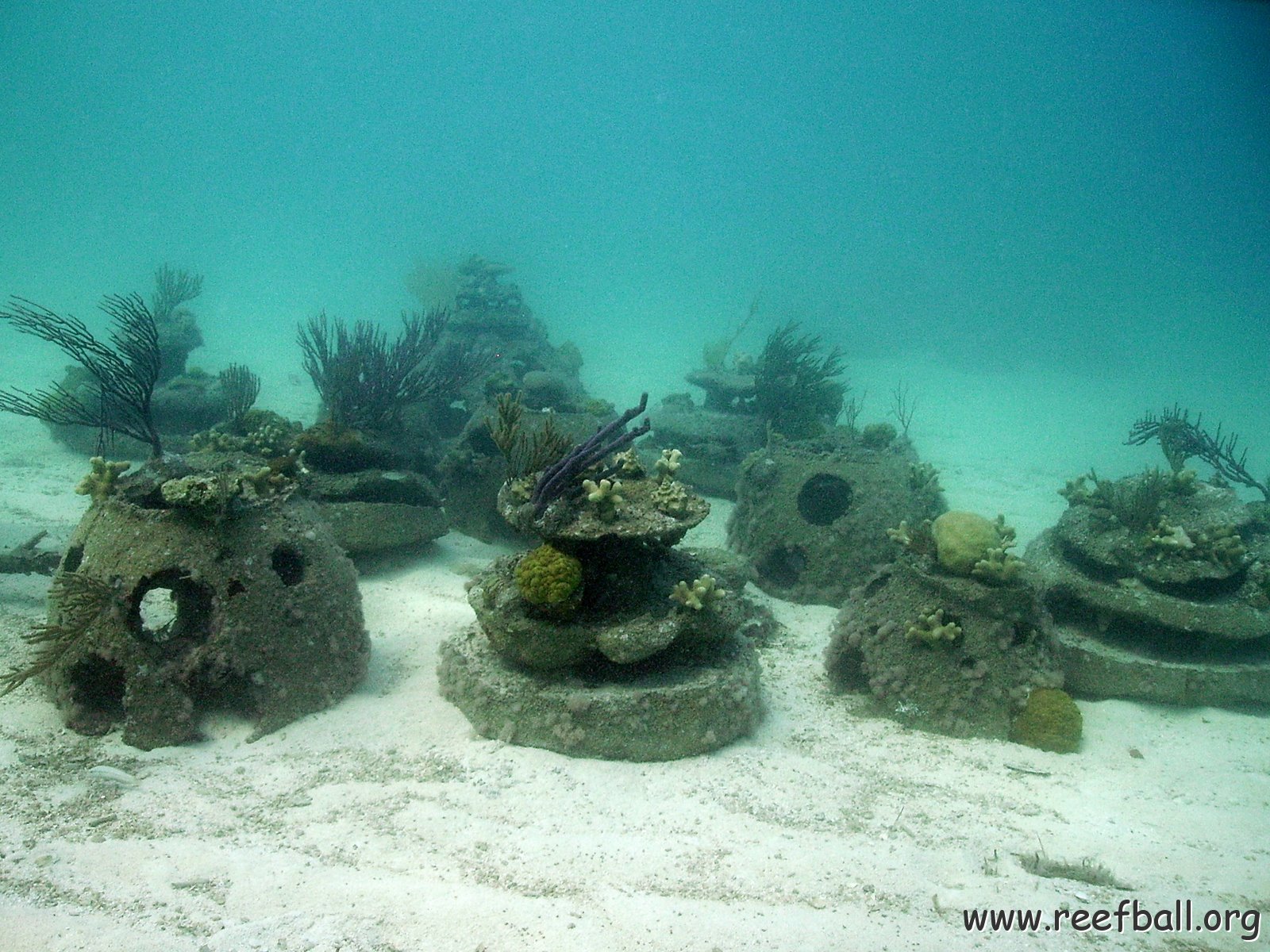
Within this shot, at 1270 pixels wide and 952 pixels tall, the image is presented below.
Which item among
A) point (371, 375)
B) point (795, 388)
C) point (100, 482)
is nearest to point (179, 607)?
point (100, 482)

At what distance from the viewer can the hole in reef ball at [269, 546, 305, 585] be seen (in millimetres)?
4934

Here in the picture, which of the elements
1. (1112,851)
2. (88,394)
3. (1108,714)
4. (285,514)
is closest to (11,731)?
(285,514)

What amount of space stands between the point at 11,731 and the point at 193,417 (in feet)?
30.8

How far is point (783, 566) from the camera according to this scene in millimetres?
8164

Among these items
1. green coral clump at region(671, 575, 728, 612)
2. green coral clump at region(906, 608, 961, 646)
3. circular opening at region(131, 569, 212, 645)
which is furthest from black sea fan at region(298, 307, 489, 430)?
green coral clump at region(906, 608, 961, 646)

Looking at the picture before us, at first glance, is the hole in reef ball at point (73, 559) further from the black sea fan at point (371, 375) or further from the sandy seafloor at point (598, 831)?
the black sea fan at point (371, 375)

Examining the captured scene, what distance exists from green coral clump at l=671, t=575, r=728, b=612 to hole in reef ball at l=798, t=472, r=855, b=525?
404 cm

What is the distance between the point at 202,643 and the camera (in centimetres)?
436

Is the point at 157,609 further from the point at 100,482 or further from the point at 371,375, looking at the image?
the point at 371,375

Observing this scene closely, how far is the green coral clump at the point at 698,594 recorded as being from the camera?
15.2ft

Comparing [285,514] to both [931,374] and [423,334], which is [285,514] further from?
[931,374]

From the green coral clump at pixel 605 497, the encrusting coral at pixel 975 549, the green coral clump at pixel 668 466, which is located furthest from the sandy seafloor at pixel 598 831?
the green coral clump at pixel 668 466

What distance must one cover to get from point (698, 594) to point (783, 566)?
12.4ft

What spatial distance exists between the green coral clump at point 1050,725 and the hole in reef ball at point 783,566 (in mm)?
3237
